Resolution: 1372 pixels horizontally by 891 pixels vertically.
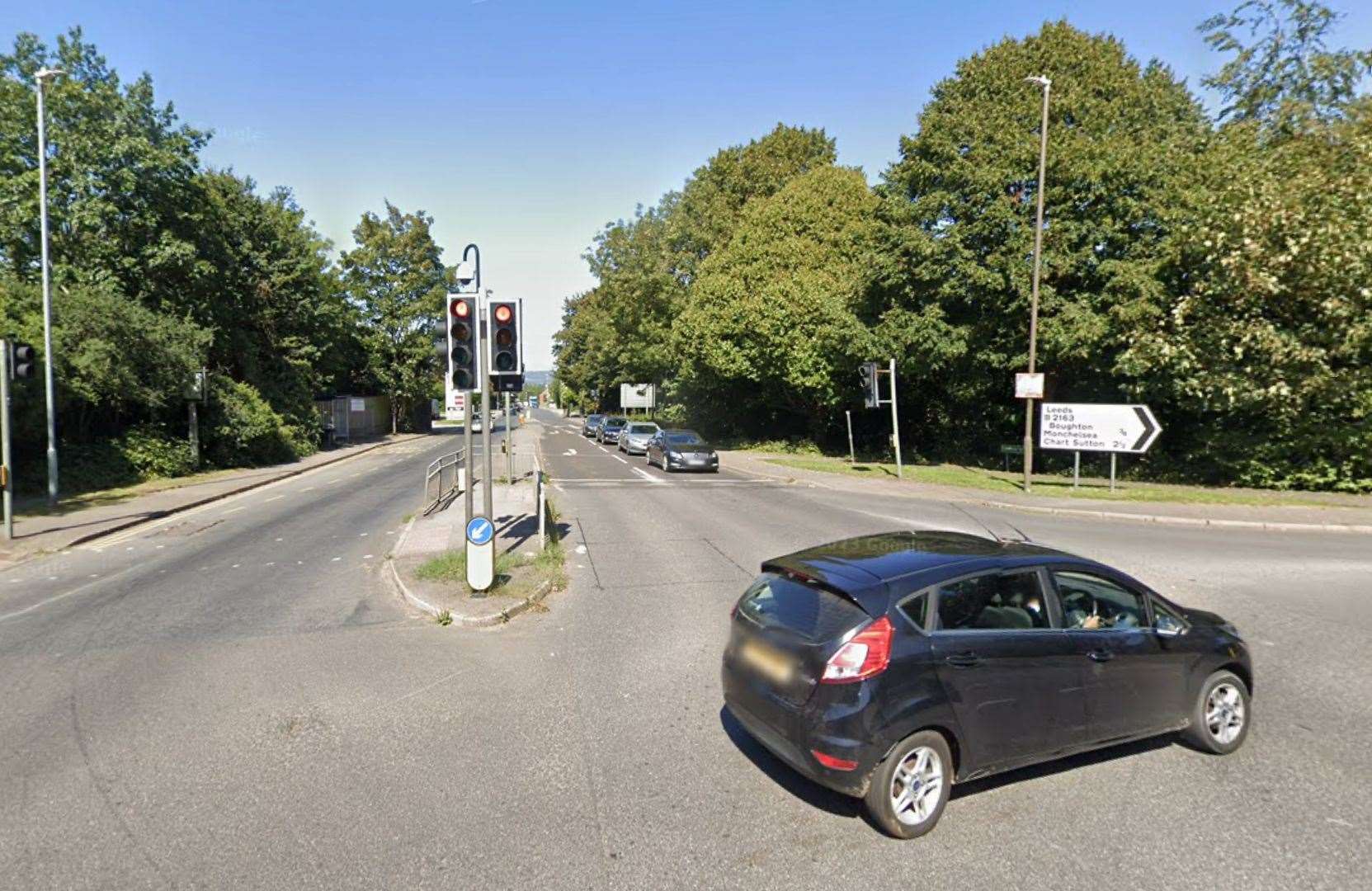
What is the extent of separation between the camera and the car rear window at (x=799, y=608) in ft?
12.9

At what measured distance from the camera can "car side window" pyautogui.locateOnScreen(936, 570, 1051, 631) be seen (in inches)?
159

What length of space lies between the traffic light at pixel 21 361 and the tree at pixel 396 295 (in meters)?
39.2

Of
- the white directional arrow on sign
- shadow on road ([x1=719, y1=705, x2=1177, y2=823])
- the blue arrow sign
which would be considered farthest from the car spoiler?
the white directional arrow on sign

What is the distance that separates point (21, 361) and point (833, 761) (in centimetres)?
1531

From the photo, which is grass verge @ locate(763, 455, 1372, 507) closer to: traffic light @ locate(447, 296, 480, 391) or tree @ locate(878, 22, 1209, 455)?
tree @ locate(878, 22, 1209, 455)

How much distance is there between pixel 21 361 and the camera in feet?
41.7

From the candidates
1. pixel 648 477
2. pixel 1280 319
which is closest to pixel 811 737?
pixel 1280 319

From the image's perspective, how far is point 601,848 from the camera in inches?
144

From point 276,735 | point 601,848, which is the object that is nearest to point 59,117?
point 276,735

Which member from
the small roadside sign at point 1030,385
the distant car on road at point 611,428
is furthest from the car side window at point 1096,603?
the distant car on road at point 611,428

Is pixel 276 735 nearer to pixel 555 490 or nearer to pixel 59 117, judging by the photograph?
pixel 555 490

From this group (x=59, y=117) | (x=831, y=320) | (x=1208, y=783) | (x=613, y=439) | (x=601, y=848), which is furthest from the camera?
(x=613, y=439)

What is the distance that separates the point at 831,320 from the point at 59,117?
2626cm

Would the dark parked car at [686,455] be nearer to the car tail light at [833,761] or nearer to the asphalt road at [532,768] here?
the asphalt road at [532,768]
